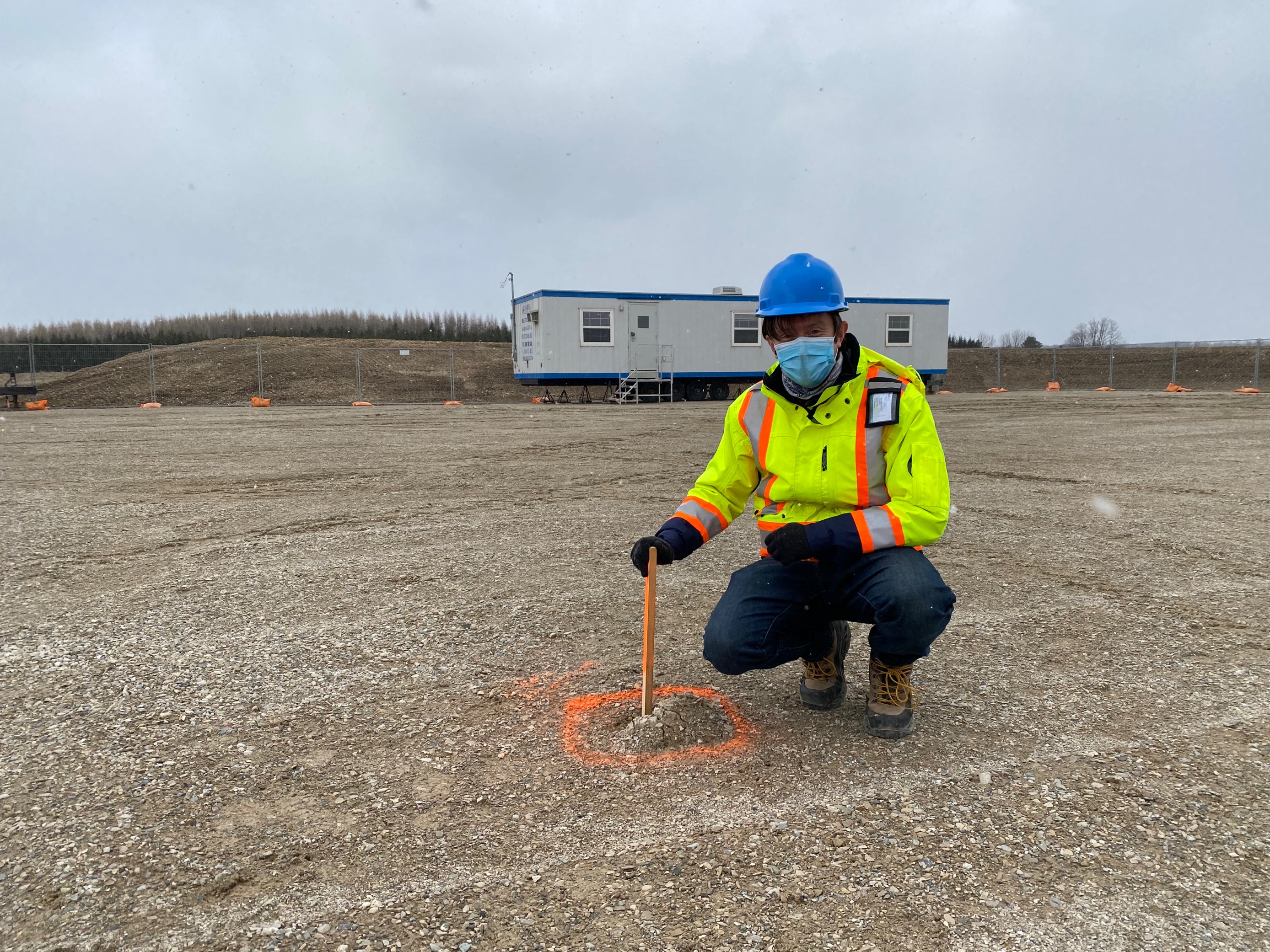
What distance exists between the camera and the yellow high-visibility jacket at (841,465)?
2781 mm

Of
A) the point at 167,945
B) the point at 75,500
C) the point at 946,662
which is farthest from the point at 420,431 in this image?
the point at 167,945

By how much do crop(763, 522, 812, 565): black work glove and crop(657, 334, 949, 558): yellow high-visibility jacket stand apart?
27 millimetres

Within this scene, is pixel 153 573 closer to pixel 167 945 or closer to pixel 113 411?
pixel 167 945

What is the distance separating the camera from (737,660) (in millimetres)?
2965

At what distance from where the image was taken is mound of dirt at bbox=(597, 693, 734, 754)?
112 inches

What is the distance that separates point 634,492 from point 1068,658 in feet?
15.3

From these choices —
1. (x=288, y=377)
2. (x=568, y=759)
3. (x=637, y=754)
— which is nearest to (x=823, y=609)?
(x=637, y=754)

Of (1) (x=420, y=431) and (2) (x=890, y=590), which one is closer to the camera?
(2) (x=890, y=590)

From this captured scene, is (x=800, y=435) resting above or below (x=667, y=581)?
above

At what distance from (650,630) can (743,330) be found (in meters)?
24.0

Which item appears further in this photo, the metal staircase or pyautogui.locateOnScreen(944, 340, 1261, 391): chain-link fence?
pyautogui.locateOnScreen(944, 340, 1261, 391): chain-link fence

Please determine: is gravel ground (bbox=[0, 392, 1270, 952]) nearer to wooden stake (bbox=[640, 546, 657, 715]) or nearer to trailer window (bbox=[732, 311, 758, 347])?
wooden stake (bbox=[640, 546, 657, 715])

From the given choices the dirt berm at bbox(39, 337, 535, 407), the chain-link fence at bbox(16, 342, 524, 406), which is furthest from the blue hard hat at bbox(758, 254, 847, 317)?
the dirt berm at bbox(39, 337, 535, 407)

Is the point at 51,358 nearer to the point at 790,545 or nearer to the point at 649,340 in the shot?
the point at 649,340
